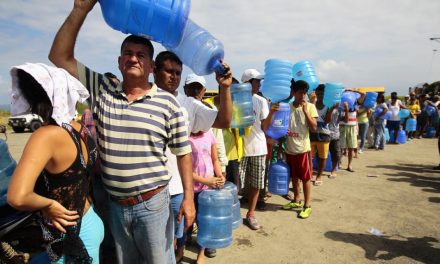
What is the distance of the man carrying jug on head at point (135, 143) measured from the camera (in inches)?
75.0

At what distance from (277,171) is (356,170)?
13.5ft

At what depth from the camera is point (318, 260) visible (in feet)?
11.7

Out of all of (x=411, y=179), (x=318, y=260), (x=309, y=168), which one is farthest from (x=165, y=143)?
(x=411, y=179)

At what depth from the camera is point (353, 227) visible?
4477 mm

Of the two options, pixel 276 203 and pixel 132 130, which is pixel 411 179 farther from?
pixel 132 130

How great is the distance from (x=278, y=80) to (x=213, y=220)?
85.4 inches

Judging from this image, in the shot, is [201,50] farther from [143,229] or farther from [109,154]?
[143,229]

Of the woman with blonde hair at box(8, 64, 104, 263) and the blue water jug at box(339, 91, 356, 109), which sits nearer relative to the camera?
the woman with blonde hair at box(8, 64, 104, 263)

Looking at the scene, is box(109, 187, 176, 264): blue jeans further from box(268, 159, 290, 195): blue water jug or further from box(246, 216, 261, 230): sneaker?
box(268, 159, 290, 195): blue water jug

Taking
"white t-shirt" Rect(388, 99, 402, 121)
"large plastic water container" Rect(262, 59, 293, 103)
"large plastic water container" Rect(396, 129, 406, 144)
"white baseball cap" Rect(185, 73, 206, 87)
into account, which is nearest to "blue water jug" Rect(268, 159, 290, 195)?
"large plastic water container" Rect(262, 59, 293, 103)

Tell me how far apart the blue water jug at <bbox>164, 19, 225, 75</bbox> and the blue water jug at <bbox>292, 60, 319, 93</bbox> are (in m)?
2.91

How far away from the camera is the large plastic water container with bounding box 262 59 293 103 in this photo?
4230 mm

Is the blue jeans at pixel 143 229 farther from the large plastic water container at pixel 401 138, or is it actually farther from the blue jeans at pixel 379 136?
the large plastic water container at pixel 401 138

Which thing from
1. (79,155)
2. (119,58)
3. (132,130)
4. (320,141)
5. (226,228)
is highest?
(119,58)
